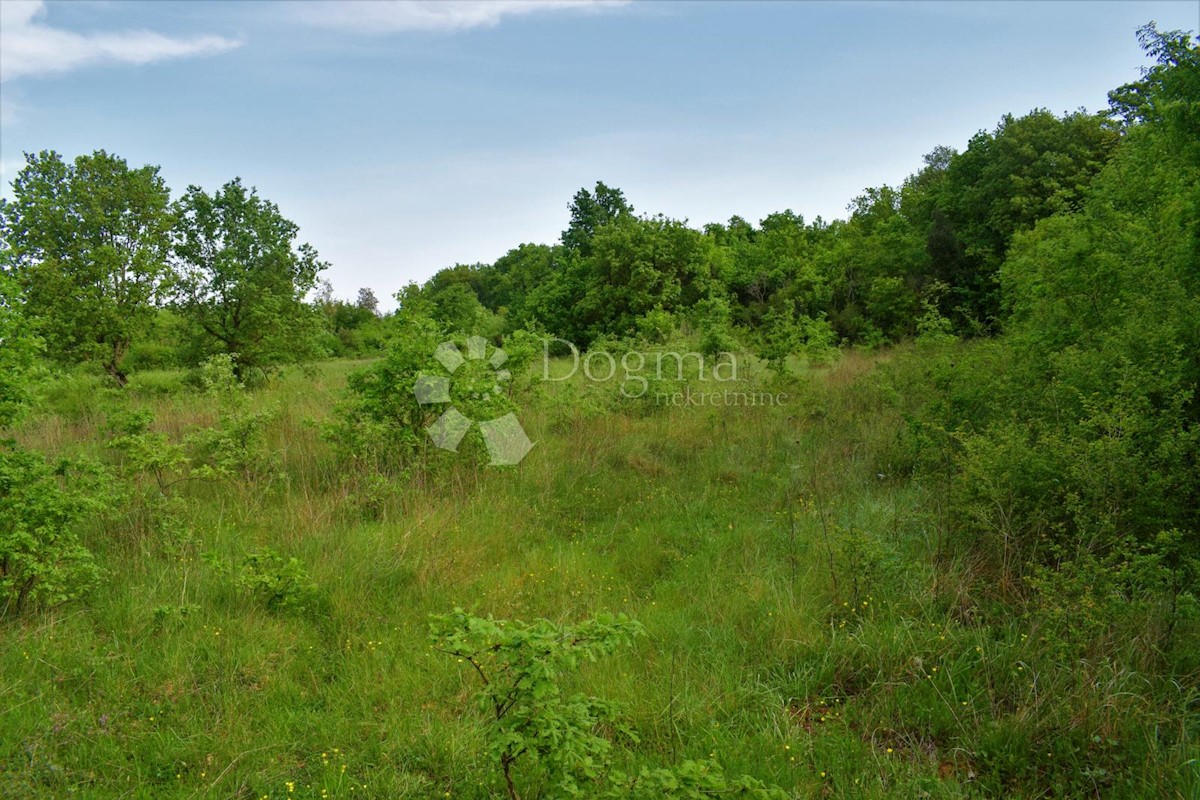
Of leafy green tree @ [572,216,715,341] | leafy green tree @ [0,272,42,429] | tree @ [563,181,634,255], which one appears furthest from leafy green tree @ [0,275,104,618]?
tree @ [563,181,634,255]

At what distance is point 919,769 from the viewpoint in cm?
271

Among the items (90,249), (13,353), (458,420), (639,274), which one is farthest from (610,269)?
(13,353)

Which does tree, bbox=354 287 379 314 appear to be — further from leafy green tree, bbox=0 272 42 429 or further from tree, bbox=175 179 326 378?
leafy green tree, bbox=0 272 42 429

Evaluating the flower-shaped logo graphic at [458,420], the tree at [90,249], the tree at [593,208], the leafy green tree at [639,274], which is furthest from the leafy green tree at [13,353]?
the tree at [593,208]

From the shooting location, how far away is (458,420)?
657 centimetres

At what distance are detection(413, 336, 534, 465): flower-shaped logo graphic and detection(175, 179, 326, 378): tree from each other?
31.6 ft

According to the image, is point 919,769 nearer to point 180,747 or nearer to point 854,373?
point 180,747

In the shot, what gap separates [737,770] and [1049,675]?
163 cm

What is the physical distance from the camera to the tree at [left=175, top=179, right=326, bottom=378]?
14.2 metres

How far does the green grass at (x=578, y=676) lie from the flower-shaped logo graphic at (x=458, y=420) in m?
0.59

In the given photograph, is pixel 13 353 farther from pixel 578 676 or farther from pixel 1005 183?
pixel 1005 183

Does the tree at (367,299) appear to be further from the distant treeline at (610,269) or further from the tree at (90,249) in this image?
the tree at (90,249)

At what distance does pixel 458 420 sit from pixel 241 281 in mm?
10459

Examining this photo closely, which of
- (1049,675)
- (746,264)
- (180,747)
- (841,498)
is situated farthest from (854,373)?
(746,264)
